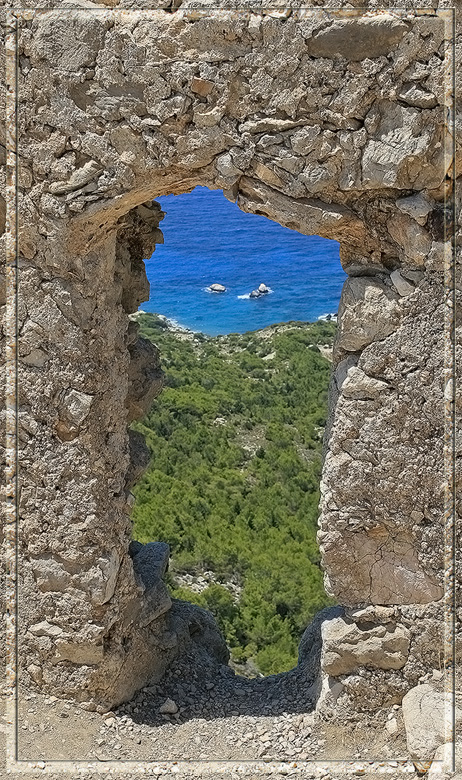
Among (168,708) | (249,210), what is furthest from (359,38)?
(168,708)

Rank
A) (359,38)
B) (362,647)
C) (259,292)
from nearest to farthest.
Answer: (359,38) < (362,647) < (259,292)

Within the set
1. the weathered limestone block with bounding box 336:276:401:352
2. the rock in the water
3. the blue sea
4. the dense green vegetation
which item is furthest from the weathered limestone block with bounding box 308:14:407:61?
the blue sea

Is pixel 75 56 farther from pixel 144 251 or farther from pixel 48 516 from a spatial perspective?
pixel 48 516

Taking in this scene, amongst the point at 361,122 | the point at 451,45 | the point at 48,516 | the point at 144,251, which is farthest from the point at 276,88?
the point at 48,516

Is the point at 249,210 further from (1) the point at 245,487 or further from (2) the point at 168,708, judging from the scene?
(1) the point at 245,487

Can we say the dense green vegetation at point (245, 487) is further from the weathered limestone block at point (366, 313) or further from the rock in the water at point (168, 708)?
the weathered limestone block at point (366, 313)

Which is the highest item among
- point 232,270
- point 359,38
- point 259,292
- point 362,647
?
point 232,270

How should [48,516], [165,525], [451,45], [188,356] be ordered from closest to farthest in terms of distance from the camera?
[451,45]
[48,516]
[165,525]
[188,356]
